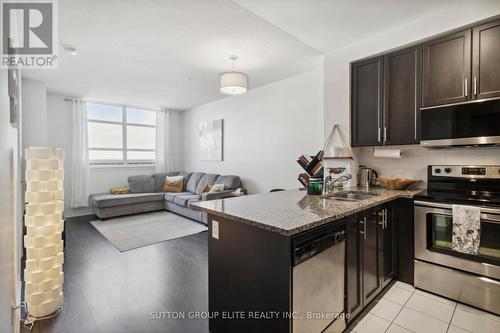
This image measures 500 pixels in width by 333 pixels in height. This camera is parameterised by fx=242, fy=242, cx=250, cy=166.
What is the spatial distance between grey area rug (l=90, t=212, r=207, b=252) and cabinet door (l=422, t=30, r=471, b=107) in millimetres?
3825

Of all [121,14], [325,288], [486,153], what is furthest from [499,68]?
[121,14]

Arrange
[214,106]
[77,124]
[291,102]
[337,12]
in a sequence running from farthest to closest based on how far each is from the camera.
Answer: [214,106] < [77,124] < [291,102] < [337,12]

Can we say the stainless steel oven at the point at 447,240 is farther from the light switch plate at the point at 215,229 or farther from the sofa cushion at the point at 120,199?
the sofa cushion at the point at 120,199

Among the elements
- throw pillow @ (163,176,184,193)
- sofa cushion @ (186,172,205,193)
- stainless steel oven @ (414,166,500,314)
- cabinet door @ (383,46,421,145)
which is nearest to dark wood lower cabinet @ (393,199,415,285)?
stainless steel oven @ (414,166,500,314)

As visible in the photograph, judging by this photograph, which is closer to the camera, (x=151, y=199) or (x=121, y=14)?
(x=121, y=14)

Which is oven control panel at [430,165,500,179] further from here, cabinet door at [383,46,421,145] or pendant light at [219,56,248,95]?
pendant light at [219,56,248,95]

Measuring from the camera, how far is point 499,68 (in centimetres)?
206

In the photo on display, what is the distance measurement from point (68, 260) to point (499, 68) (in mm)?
4986

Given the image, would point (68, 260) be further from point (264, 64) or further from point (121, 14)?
point (264, 64)

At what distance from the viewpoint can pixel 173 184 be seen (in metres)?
6.10

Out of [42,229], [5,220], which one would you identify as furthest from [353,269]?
[42,229]

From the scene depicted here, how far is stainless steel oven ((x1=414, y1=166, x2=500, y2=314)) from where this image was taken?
194cm

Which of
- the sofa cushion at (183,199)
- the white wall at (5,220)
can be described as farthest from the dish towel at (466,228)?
the sofa cushion at (183,199)

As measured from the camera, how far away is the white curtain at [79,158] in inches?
211
